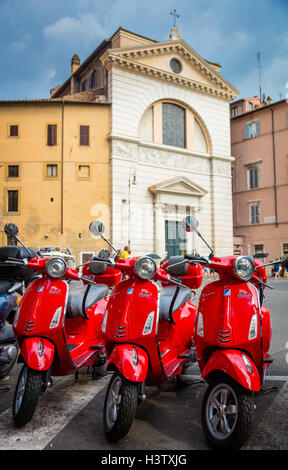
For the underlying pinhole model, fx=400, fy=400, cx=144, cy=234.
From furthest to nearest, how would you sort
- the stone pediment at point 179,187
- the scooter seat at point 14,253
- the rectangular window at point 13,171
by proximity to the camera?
the stone pediment at point 179,187
the rectangular window at point 13,171
the scooter seat at point 14,253

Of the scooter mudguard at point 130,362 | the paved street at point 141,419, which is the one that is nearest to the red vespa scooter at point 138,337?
the scooter mudguard at point 130,362

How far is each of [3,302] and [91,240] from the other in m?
19.8

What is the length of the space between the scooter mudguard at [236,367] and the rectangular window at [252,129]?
104 ft

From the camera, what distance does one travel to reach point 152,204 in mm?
25906

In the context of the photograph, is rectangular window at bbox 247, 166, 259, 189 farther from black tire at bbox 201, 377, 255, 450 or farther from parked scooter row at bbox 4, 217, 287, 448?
black tire at bbox 201, 377, 255, 450

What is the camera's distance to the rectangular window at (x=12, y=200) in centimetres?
2392

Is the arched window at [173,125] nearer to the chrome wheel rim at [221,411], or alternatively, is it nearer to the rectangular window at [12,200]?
the rectangular window at [12,200]

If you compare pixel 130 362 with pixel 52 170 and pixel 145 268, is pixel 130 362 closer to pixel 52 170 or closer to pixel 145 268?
pixel 145 268

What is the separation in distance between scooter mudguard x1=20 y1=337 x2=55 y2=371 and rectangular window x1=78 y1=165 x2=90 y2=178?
71.5 ft

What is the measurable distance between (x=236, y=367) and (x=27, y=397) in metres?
1.53

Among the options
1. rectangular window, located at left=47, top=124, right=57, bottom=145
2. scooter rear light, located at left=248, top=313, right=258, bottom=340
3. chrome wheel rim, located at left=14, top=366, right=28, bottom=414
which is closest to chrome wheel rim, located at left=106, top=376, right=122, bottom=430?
chrome wheel rim, located at left=14, top=366, right=28, bottom=414

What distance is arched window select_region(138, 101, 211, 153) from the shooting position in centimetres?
2659

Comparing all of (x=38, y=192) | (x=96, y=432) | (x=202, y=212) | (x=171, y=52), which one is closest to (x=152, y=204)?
(x=202, y=212)

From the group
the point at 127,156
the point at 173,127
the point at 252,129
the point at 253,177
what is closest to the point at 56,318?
the point at 127,156
